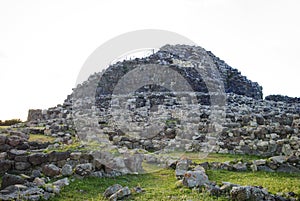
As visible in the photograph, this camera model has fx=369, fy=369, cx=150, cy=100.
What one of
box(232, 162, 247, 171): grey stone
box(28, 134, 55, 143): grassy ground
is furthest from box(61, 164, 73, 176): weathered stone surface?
box(28, 134, 55, 143): grassy ground

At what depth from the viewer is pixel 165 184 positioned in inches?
406

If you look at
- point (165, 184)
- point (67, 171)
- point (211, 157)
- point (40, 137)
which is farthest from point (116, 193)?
point (40, 137)

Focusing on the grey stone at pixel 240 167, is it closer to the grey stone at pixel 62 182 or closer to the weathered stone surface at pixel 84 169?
the weathered stone surface at pixel 84 169

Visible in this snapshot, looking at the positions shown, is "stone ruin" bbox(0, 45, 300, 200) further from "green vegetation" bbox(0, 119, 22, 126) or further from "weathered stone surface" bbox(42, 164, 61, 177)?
"green vegetation" bbox(0, 119, 22, 126)

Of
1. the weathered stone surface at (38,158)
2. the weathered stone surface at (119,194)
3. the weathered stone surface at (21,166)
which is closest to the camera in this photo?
the weathered stone surface at (119,194)

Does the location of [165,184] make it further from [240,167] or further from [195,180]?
[240,167]

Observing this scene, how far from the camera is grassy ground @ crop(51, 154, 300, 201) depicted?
8.87 m

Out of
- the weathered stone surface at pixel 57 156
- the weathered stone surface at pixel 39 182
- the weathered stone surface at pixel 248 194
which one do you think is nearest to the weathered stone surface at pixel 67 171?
the weathered stone surface at pixel 39 182

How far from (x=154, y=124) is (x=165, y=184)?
965cm

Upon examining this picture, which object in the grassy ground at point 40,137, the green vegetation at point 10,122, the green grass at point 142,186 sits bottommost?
the green grass at point 142,186

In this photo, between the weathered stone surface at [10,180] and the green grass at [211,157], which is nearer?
the weathered stone surface at [10,180]

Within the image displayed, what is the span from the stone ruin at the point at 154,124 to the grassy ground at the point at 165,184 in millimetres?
547

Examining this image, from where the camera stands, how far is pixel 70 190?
948cm

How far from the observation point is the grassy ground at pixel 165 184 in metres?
8.87
